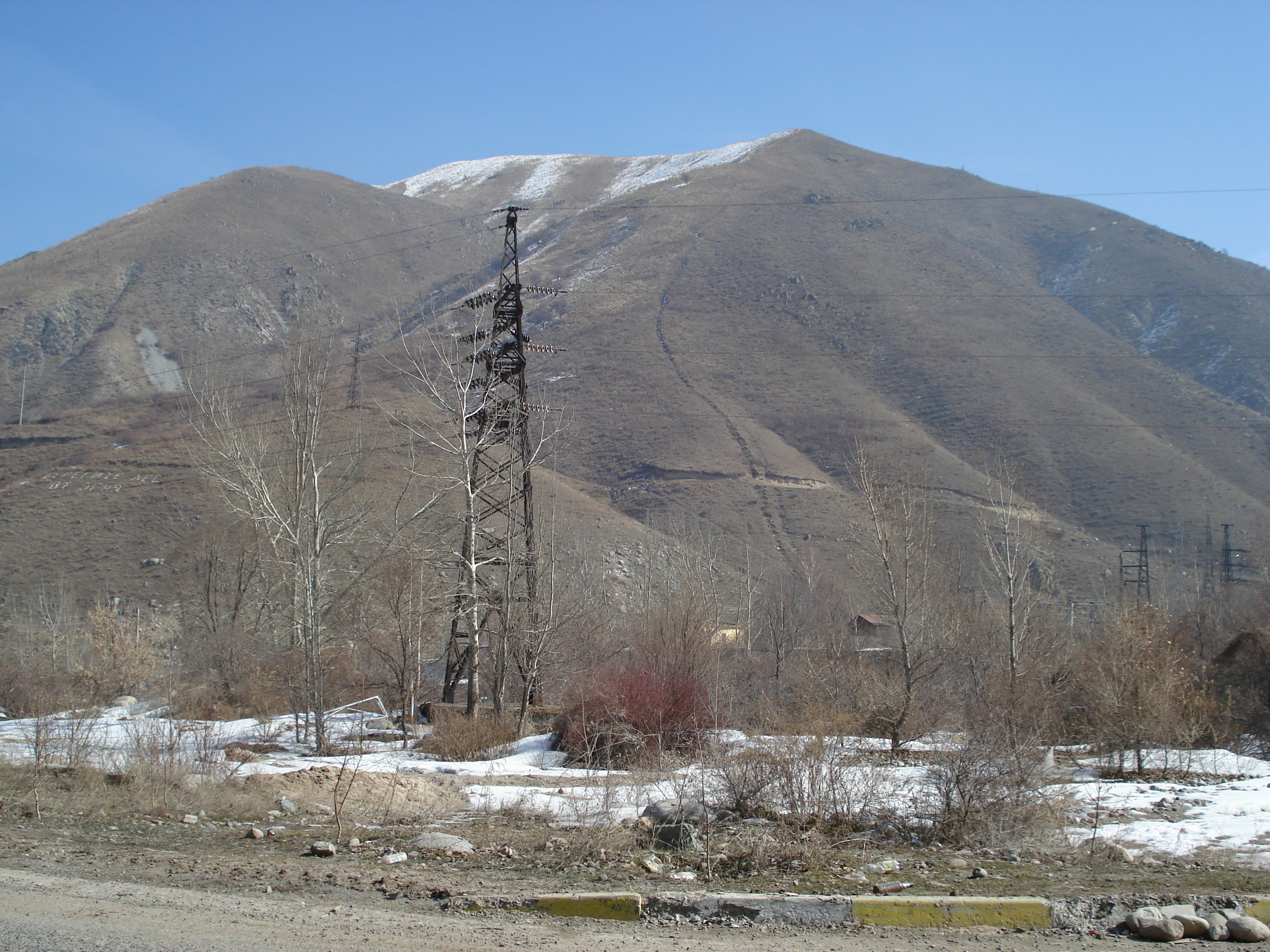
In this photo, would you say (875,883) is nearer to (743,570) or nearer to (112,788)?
(112,788)

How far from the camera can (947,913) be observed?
5422mm

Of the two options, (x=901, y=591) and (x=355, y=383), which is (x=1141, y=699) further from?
(x=355, y=383)

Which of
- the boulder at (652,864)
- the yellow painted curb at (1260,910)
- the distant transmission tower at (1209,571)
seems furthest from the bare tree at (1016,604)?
the distant transmission tower at (1209,571)

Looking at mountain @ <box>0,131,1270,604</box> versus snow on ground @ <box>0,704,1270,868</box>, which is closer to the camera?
snow on ground @ <box>0,704,1270,868</box>

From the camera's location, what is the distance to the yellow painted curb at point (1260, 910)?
222 inches

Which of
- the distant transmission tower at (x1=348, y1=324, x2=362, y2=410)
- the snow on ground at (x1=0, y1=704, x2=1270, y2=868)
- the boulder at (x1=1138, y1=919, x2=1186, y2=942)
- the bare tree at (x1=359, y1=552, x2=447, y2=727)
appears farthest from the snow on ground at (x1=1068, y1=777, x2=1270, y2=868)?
the distant transmission tower at (x1=348, y1=324, x2=362, y2=410)

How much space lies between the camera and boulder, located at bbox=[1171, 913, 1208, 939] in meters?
5.23

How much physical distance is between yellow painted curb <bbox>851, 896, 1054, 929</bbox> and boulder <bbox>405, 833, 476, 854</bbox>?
3.42 meters

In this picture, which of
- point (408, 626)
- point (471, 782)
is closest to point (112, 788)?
point (471, 782)

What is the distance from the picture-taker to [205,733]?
10.0 meters

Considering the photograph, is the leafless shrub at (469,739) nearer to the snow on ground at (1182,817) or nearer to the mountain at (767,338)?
the snow on ground at (1182,817)

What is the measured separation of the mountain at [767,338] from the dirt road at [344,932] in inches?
644

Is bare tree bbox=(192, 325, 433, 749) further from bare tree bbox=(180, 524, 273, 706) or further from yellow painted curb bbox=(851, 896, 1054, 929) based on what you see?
yellow painted curb bbox=(851, 896, 1054, 929)

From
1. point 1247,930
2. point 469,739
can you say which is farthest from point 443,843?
point 469,739
